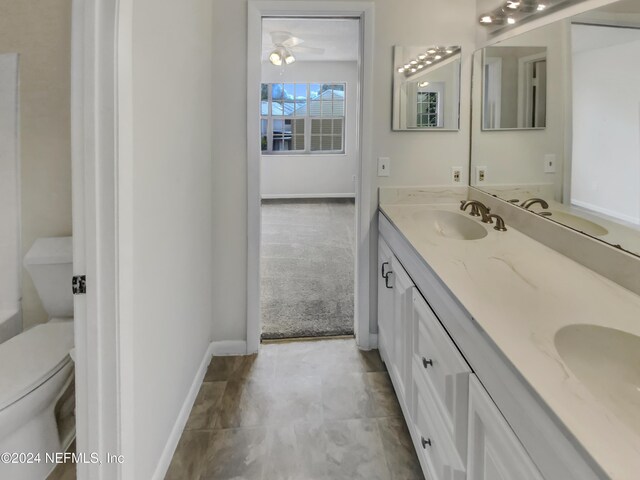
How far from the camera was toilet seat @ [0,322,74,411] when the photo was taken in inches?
59.5

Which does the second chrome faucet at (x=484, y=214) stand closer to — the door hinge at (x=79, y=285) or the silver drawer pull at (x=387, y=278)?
the silver drawer pull at (x=387, y=278)

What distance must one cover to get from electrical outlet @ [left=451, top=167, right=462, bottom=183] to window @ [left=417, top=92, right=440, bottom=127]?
0.94ft

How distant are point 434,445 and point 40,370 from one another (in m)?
1.42

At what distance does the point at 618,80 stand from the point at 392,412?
5.34ft

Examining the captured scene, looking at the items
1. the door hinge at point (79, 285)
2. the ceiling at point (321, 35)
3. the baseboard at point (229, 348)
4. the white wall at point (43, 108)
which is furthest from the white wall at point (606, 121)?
the ceiling at point (321, 35)

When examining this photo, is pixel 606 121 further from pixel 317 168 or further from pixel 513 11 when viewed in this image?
pixel 317 168

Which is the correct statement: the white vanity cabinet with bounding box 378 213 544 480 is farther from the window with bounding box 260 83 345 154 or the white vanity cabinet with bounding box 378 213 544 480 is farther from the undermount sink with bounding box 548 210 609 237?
the window with bounding box 260 83 345 154

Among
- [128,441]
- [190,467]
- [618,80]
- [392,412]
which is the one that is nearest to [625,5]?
[618,80]

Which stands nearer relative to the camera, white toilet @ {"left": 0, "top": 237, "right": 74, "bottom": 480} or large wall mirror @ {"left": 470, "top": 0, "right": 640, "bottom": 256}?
large wall mirror @ {"left": 470, "top": 0, "right": 640, "bottom": 256}

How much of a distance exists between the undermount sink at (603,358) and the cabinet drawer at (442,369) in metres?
0.24

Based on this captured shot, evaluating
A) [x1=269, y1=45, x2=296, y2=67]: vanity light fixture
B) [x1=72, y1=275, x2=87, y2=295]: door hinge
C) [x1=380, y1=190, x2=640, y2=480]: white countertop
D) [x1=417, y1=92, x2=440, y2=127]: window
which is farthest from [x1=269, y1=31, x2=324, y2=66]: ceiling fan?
[x1=72, y1=275, x2=87, y2=295]: door hinge

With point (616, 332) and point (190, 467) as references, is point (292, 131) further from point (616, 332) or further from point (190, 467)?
point (616, 332)

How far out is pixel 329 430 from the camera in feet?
6.52

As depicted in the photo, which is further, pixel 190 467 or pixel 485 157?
pixel 485 157
